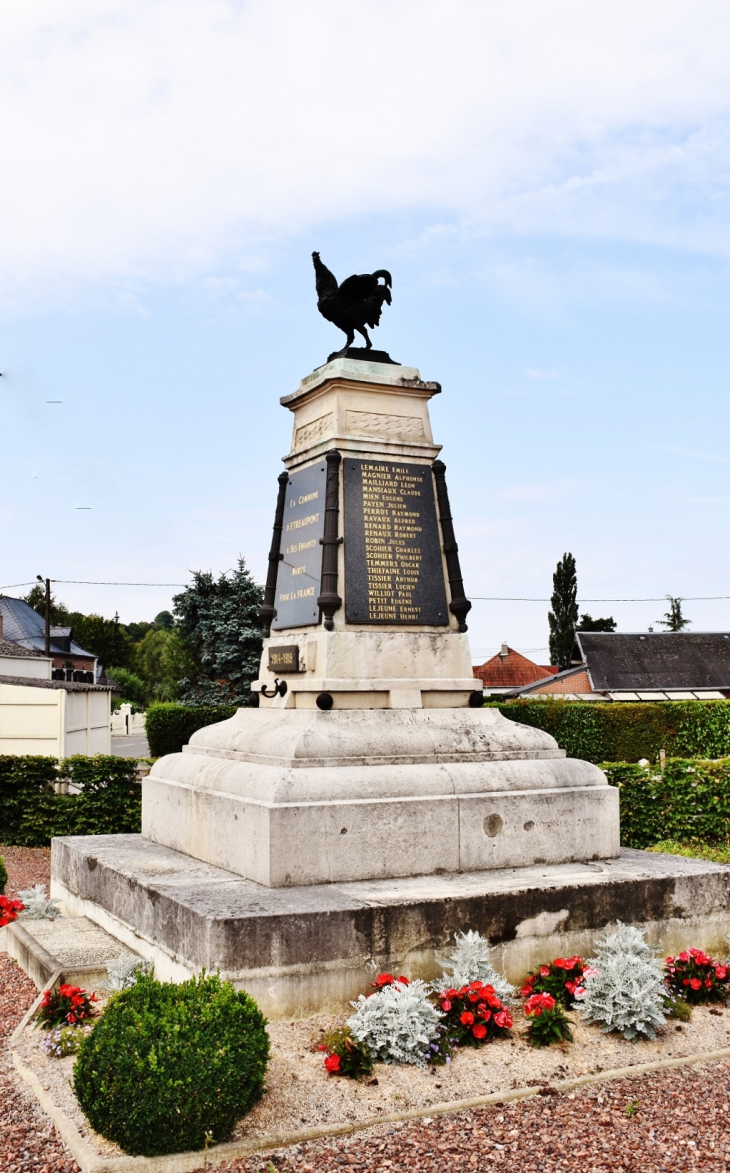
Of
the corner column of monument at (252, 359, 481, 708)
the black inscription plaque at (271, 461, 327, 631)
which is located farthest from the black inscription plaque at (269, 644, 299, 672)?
the black inscription plaque at (271, 461, 327, 631)

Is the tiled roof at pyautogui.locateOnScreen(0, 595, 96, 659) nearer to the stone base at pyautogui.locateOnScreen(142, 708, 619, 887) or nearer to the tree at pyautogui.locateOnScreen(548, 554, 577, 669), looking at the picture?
the tree at pyautogui.locateOnScreen(548, 554, 577, 669)

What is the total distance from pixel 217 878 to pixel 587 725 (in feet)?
64.4

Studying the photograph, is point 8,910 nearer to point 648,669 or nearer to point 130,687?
point 648,669

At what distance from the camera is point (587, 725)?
2488 cm

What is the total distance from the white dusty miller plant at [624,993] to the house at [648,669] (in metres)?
32.8

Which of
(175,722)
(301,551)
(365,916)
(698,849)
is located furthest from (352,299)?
(175,722)

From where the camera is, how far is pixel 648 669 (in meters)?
39.8

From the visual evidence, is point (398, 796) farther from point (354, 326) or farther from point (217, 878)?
point (354, 326)

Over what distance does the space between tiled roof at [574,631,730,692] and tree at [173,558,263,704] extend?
15979mm

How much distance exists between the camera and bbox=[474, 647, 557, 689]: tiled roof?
54.2 m

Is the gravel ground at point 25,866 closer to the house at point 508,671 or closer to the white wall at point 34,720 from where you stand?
the white wall at point 34,720

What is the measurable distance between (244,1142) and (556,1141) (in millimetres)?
1330

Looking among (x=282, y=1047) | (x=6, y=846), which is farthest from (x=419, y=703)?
(x=6, y=846)

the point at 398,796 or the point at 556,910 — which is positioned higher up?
the point at 398,796
